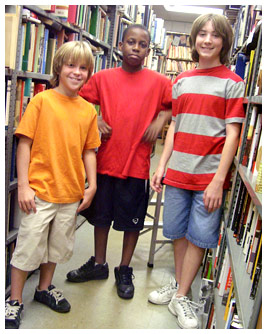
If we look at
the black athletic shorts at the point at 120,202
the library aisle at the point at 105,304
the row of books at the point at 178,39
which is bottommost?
the library aisle at the point at 105,304

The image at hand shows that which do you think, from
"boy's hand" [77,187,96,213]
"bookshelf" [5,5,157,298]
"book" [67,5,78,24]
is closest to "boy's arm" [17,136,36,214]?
"bookshelf" [5,5,157,298]

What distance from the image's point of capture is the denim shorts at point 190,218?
1.60m

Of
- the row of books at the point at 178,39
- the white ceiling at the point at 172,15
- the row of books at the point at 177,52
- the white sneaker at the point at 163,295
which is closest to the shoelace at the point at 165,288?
the white sneaker at the point at 163,295

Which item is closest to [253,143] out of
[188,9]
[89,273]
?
[89,273]

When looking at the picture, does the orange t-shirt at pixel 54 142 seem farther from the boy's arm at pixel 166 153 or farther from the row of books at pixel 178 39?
the row of books at pixel 178 39

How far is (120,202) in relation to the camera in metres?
1.88

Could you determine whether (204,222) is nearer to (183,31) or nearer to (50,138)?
(50,138)

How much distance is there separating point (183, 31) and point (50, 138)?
7620mm

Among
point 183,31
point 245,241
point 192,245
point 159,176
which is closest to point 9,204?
point 159,176

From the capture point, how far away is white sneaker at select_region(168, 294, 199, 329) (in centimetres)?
166

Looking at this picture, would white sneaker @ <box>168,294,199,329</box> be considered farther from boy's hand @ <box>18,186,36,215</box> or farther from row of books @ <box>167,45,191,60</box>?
row of books @ <box>167,45,191,60</box>

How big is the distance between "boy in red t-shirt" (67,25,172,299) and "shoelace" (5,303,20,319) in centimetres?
58

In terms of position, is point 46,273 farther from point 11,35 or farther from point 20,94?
point 11,35

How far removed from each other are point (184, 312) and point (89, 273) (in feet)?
2.06
